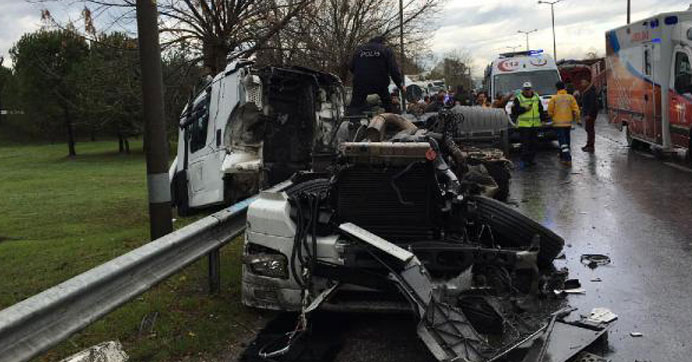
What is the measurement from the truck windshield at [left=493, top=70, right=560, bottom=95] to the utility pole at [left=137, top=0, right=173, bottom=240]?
1493 cm

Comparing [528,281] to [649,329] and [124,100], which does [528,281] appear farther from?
[124,100]

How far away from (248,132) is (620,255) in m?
4.48

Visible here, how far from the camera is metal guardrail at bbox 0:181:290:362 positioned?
9.18ft

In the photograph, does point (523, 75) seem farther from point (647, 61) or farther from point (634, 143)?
point (647, 61)

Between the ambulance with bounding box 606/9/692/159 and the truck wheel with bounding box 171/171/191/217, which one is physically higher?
the ambulance with bounding box 606/9/692/159

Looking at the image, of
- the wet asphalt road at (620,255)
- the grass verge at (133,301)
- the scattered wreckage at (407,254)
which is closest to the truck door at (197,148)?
the grass verge at (133,301)

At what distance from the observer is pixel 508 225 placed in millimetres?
4656

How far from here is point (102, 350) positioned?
3.60 metres

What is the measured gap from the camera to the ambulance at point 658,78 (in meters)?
12.0

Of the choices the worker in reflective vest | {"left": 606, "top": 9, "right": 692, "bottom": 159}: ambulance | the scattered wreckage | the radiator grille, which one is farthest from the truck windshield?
the radiator grille

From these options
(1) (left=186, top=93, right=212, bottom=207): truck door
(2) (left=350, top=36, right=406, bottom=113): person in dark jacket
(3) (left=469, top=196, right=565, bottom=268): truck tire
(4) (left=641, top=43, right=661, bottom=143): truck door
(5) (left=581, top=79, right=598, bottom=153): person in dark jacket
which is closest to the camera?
(3) (left=469, top=196, right=565, bottom=268): truck tire

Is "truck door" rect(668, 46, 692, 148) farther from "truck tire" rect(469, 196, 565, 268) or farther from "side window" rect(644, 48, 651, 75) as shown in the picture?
"truck tire" rect(469, 196, 565, 268)

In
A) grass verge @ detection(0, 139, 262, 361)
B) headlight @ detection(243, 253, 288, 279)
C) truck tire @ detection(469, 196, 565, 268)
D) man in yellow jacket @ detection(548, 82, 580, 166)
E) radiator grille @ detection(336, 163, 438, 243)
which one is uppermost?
man in yellow jacket @ detection(548, 82, 580, 166)

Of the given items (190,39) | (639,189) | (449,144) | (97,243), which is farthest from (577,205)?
(190,39)
